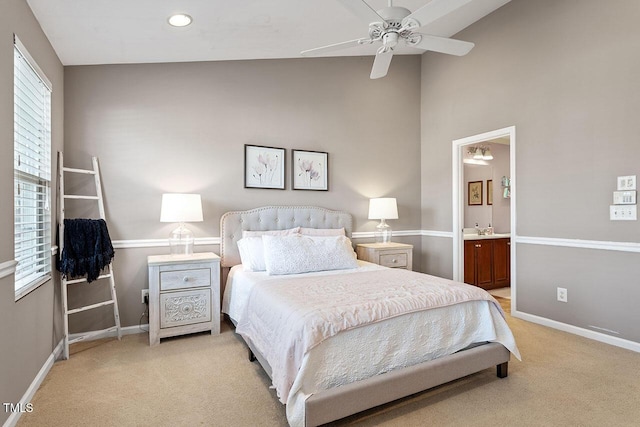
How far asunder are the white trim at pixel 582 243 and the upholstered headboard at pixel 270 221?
6.65 feet

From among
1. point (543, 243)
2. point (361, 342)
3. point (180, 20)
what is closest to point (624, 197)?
point (543, 243)

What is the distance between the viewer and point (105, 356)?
113 inches

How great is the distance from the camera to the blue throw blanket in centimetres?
286

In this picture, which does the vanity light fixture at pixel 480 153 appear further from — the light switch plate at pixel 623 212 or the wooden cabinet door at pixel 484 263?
the light switch plate at pixel 623 212

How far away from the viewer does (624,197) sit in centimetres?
291

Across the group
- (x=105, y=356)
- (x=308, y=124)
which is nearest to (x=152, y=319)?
(x=105, y=356)

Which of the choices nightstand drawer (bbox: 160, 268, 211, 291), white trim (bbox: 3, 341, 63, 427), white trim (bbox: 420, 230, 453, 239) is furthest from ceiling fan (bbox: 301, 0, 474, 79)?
white trim (bbox: 3, 341, 63, 427)

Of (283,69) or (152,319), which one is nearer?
(152,319)

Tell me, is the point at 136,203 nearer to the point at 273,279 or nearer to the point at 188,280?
the point at 188,280

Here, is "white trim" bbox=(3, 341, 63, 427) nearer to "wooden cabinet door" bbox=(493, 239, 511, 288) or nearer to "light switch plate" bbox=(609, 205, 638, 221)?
"light switch plate" bbox=(609, 205, 638, 221)

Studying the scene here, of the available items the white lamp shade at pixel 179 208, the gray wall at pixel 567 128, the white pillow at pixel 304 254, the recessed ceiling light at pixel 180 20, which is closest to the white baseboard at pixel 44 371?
the white lamp shade at pixel 179 208

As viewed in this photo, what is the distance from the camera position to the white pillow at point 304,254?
10.3 feet

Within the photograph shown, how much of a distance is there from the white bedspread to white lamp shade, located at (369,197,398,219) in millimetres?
1642

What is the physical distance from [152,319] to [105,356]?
44 centimetres
